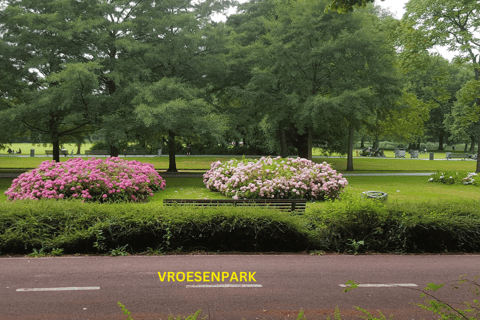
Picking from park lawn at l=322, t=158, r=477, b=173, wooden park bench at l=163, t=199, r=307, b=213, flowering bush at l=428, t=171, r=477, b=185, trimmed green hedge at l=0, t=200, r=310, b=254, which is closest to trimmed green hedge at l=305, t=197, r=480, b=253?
trimmed green hedge at l=0, t=200, r=310, b=254

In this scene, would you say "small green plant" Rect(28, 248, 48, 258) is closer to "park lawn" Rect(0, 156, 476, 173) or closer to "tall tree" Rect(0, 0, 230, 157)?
"tall tree" Rect(0, 0, 230, 157)

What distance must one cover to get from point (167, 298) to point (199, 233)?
2248 millimetres

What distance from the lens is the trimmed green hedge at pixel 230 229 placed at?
6785mm

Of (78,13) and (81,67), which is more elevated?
(78,13)

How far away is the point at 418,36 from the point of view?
897 inches

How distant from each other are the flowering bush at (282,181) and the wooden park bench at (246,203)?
12.5ft

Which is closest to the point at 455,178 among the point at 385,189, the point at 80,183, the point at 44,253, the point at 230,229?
the point at 385,189

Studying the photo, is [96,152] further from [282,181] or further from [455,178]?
[455,178]

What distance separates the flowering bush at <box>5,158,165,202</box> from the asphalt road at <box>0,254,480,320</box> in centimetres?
578

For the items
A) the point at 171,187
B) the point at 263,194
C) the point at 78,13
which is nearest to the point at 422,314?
the point at 263,194

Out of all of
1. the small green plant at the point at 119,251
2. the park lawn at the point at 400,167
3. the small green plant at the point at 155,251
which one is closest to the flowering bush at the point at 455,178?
the park lawn at the point at 400,167

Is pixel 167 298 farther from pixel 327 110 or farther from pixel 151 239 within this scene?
pixel 327 110

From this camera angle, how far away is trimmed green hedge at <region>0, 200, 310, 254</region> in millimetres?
6730

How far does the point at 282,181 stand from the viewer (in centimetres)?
1327
